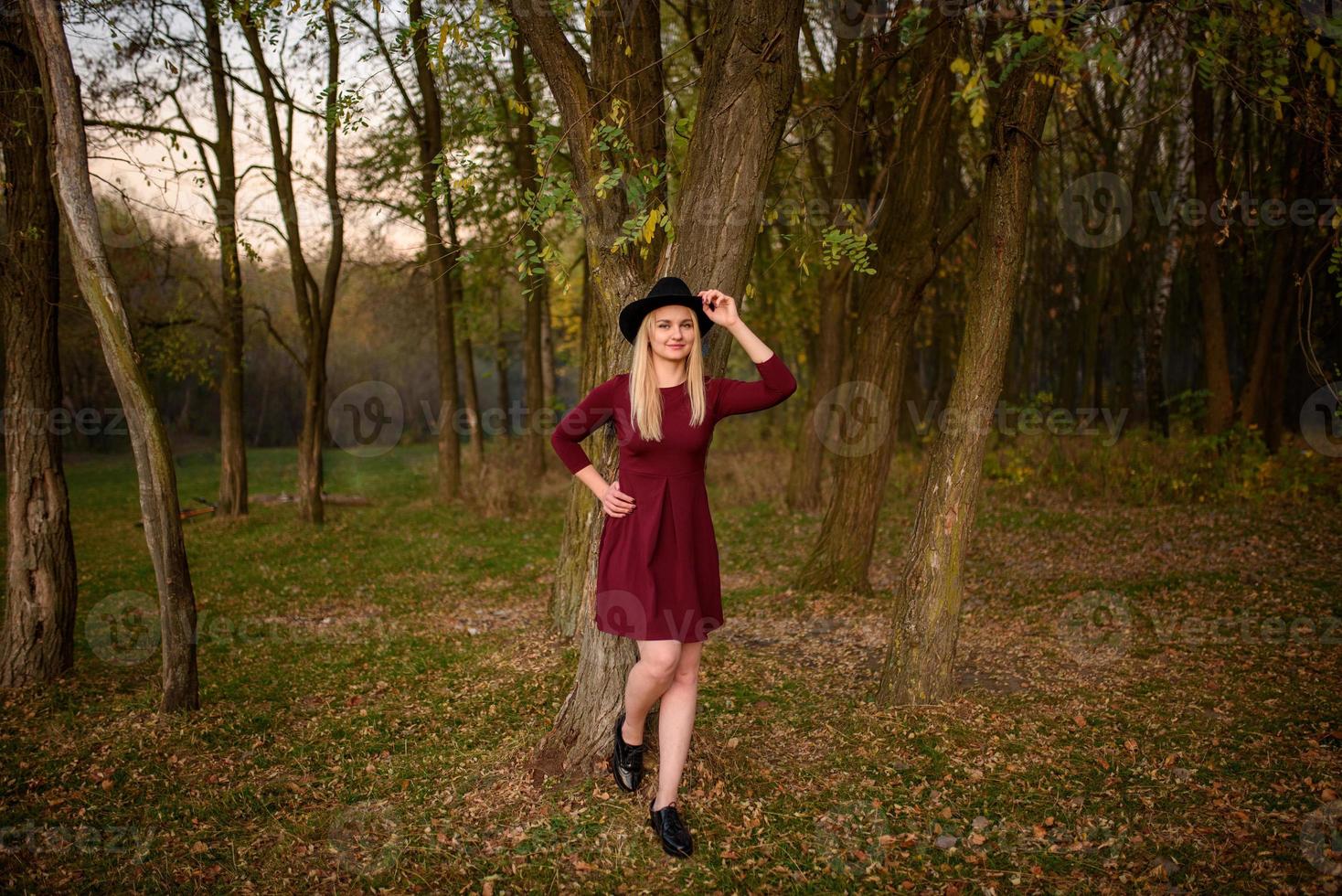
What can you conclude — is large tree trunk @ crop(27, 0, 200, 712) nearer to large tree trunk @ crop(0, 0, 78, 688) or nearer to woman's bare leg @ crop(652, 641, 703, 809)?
large tree trunk @ crop(0, 0, 78, 688)

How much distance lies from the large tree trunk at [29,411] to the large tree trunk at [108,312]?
1.32 metres

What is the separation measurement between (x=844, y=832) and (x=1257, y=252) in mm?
14074

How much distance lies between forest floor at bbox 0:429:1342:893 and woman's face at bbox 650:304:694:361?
201 cm

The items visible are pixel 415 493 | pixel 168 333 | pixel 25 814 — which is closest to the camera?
pixel 25 814

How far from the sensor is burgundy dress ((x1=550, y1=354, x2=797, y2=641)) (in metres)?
3.78

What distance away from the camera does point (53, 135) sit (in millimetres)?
4969

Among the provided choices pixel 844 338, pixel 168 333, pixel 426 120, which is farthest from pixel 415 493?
pixel 844 338

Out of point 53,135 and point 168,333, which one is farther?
point 168,333

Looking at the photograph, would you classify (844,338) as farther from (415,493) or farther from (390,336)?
(390,336)

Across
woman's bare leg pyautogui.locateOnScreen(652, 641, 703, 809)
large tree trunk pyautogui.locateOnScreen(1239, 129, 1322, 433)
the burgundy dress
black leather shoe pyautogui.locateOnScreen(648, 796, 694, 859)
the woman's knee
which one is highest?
Answer: large tree trunk pyautogui.locateOnScreen(1239, 129, 1322, 433)

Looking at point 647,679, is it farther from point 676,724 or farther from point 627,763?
point 627,763

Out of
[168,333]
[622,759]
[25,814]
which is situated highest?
[168,333]

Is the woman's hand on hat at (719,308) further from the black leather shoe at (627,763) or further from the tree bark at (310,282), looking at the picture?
the tree bark at (310,282)

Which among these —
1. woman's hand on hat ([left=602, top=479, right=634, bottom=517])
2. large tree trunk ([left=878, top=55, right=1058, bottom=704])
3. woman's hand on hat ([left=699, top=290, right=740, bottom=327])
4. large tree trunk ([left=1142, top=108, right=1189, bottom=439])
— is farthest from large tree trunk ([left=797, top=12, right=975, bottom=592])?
large tree trunk ([left=1142, top=108, right=1189, bottom=439])
